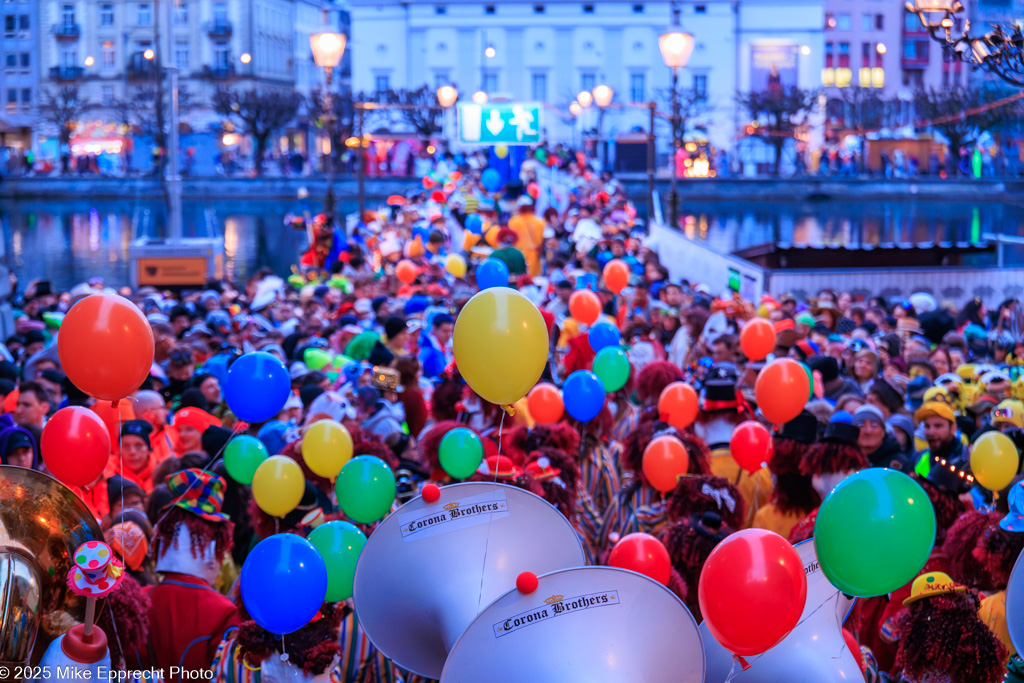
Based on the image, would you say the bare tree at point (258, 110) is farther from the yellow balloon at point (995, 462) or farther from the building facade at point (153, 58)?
the yellow balloon at point (995, 462)

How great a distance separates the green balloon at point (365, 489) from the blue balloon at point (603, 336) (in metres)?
2.61

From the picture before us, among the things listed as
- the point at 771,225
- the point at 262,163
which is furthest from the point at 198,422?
the point at 262,163

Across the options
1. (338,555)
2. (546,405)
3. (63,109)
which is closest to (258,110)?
(63,109)

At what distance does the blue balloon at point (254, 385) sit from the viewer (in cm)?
390

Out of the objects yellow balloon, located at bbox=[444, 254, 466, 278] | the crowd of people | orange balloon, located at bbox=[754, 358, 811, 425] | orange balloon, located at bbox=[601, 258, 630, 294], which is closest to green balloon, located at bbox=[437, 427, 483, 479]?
the crowd of people

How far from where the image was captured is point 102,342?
2.96 m

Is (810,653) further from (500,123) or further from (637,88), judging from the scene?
(637,88)

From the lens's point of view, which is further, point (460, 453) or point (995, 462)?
point (460, 453)

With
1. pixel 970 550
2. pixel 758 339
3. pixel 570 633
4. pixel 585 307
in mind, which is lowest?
pixel 970 550

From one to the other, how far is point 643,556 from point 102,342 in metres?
1.60

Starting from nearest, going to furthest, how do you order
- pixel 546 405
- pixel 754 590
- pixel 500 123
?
pixel 754 590 < pixel 546 405 < pixel 500 123

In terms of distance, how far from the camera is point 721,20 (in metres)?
52.8

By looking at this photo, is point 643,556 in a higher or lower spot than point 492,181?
lower

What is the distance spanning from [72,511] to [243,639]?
1.68ft
